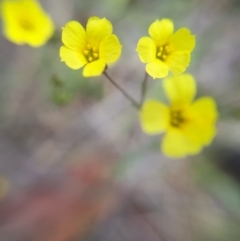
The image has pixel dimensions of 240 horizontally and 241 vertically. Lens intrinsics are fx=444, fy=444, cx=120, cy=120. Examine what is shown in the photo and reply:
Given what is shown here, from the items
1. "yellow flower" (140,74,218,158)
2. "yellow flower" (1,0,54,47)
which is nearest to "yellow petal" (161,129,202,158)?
"yellow flower" (140,74,218,158)

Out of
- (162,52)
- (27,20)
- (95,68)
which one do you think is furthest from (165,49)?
(27,20)

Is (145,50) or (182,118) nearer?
(145,50)

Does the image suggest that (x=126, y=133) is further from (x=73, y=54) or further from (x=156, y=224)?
(x=73, y=54)

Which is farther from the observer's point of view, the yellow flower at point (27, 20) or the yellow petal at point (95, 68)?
the yellow flower at point (27, 20)

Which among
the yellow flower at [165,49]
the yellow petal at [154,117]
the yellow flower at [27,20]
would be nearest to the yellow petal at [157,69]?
the yellow flower at [165,49]

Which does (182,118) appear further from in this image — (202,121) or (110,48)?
(110,48)

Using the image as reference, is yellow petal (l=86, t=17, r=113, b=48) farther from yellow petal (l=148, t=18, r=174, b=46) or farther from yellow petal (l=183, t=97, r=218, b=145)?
yellow petal (l=183, t=97, r=218, b=145)

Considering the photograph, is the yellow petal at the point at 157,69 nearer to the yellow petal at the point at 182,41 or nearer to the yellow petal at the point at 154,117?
the yellow petal at the point at 182,41

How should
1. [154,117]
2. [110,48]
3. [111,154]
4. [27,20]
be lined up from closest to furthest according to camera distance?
[110,48] → [154,117] → [27,20] → [111,154]
